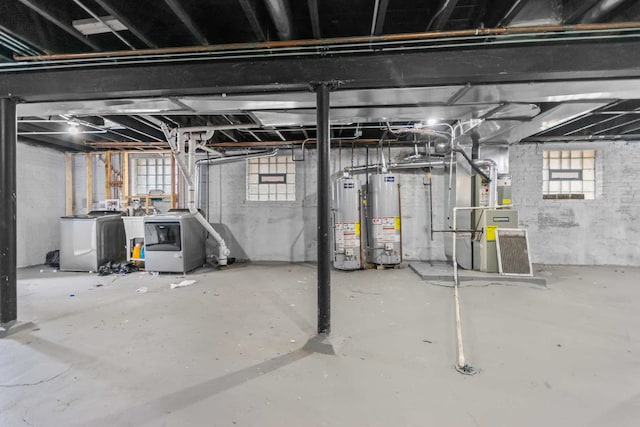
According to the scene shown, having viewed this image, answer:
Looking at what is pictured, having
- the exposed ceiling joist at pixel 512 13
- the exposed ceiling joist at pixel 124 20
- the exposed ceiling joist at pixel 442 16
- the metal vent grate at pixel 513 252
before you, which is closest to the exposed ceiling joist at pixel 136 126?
the exposed ceiling joist at pixel 124 20

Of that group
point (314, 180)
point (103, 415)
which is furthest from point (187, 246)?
point (103, 415)

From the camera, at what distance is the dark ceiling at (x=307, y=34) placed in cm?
200

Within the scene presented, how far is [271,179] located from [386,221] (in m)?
2.47

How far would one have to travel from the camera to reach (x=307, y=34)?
2.41 m

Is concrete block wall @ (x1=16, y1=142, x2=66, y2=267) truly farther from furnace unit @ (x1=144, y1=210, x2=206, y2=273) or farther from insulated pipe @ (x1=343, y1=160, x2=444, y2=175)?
insulated pipe @ (x1=343, y1=160, x2=444, y2=175)

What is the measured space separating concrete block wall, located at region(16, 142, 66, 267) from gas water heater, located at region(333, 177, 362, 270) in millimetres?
5388

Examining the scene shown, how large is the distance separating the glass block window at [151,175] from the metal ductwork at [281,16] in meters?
4.74

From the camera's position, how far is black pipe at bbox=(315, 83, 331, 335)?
7.63 feet

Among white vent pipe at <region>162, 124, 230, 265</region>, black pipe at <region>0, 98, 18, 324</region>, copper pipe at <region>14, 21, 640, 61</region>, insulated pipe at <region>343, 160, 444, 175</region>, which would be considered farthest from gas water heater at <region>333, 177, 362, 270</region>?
black pipe at <region>0, 98, 18, 324</region>

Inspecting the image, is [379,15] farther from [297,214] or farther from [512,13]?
[297,214]

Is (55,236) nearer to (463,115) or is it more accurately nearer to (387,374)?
(387,374)

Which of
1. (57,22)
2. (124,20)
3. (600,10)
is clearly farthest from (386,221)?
(57,22)

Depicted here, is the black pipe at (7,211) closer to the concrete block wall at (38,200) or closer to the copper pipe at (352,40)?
the copper pipe at (352,40)

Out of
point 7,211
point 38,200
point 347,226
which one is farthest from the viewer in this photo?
point 38,200
